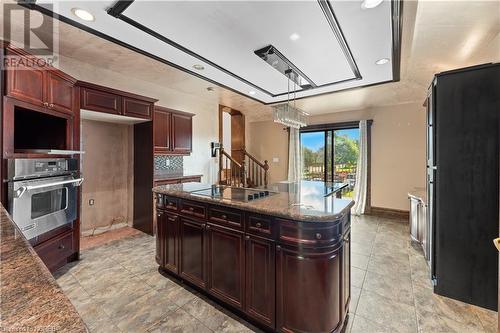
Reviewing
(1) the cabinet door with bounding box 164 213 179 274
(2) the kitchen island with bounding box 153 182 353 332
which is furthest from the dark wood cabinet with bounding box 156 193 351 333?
(1) the cabinet door with bounding box 164 213 179 274

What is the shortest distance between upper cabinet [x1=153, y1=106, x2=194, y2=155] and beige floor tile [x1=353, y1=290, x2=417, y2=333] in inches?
141

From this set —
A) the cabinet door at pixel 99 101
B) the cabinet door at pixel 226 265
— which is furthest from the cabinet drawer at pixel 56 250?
the cabinet door at pixel 226 265

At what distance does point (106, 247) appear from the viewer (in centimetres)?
324

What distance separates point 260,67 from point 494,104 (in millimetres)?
2395

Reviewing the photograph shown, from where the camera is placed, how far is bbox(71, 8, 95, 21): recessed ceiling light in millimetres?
1862

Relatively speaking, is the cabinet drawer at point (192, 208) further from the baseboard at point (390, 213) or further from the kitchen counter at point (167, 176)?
the baseboard at point (390, 213)

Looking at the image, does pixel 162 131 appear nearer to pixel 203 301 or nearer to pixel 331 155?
pixel 203 301

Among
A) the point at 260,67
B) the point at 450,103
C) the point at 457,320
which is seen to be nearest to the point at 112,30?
the point at 260,67

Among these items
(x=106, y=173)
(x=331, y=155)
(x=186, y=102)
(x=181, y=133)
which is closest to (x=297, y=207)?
(x=181, y=133)

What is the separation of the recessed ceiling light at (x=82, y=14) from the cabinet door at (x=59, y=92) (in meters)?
0.82

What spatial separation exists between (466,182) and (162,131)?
409 centimetres

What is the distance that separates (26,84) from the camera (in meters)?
2.09

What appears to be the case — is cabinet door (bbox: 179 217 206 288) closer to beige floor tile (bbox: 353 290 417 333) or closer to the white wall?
beige floor tile (bbox: 353 290 417 333)

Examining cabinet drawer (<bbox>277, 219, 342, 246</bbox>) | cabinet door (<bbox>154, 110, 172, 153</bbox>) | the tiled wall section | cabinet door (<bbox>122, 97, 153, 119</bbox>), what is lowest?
cabinet drawer (<bbox>277, 219, 342, 246</bbox>)
